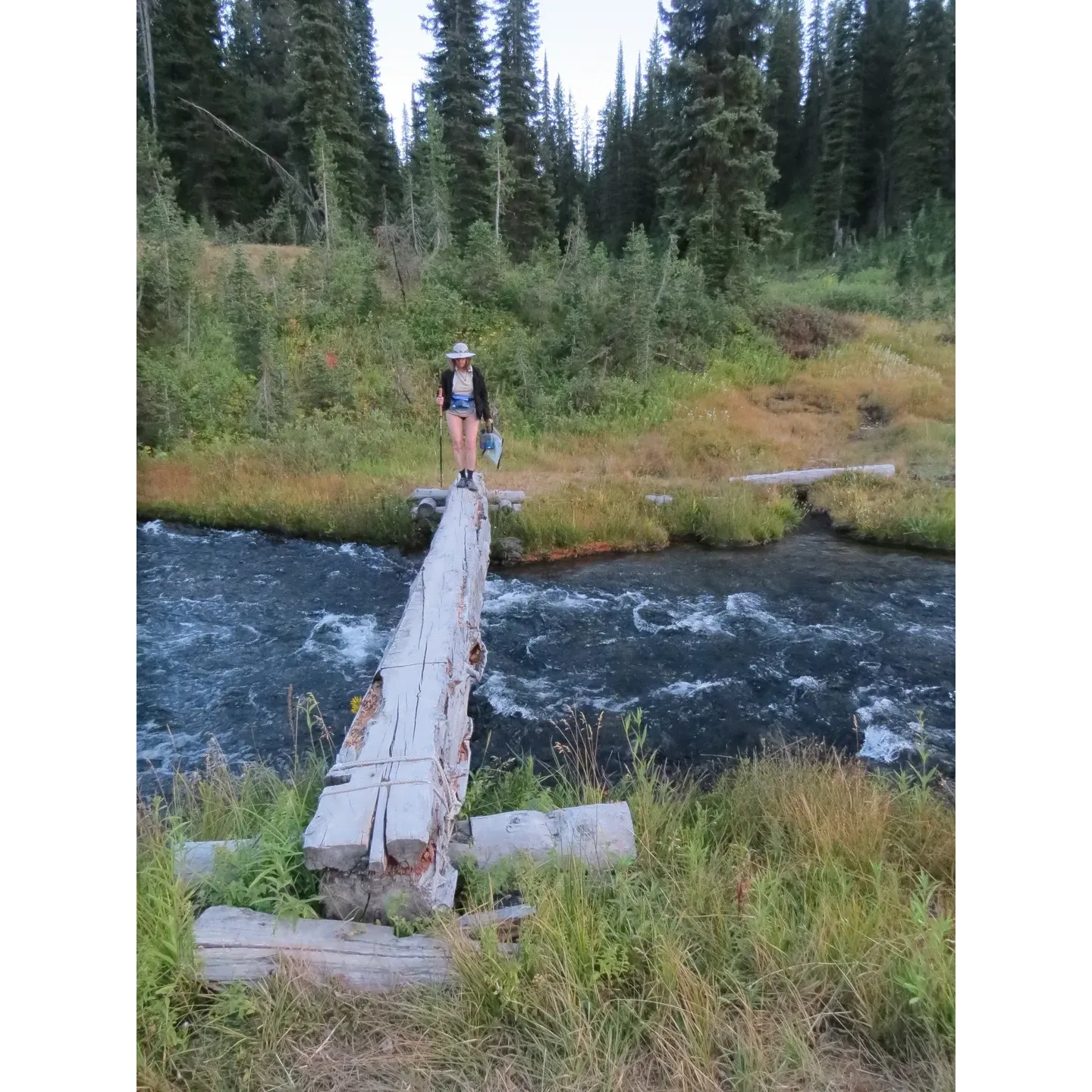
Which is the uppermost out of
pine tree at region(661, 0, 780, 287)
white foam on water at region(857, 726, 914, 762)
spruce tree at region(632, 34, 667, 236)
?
pine tree at region(661, 0, 780, 287)

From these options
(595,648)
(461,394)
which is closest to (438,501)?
(461,394)

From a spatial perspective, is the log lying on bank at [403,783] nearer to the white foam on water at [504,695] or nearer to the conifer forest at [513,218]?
the white foam on water at [504,695]

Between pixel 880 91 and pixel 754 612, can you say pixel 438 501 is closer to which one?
pixel 754 612

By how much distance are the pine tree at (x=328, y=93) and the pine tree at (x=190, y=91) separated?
2.16 ft

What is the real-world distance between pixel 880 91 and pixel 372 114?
4331 mm

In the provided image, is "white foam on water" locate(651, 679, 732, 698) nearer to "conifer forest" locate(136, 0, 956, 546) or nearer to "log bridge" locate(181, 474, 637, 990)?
"log bridge" locate(181, 474, 637, 990)

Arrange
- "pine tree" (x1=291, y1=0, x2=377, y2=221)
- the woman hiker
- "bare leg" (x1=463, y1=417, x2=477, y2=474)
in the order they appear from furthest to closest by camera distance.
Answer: "bare leg" (x1=463, y1=417, x2=477, y2=474) → the woman hiker → "pine tree" (x1=291, y1=0, x2=377, y2=221)

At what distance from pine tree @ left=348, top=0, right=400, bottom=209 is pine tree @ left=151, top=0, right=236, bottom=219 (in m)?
1.04

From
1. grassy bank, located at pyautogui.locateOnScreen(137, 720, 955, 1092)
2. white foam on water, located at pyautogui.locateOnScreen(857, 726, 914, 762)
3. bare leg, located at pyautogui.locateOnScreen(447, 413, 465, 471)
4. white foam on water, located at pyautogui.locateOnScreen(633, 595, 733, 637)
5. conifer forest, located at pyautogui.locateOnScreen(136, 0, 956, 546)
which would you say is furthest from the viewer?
bare leg, located at pyautogui.locateOnScreen(447, 413, 465, 471)

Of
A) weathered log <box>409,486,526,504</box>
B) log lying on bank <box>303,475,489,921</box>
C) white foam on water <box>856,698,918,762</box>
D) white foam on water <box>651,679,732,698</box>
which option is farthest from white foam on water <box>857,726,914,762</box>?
weathered log <box>409,486,526,504</box>

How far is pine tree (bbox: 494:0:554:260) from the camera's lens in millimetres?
5148

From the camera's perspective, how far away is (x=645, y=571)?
Result: 6762 millimetres
